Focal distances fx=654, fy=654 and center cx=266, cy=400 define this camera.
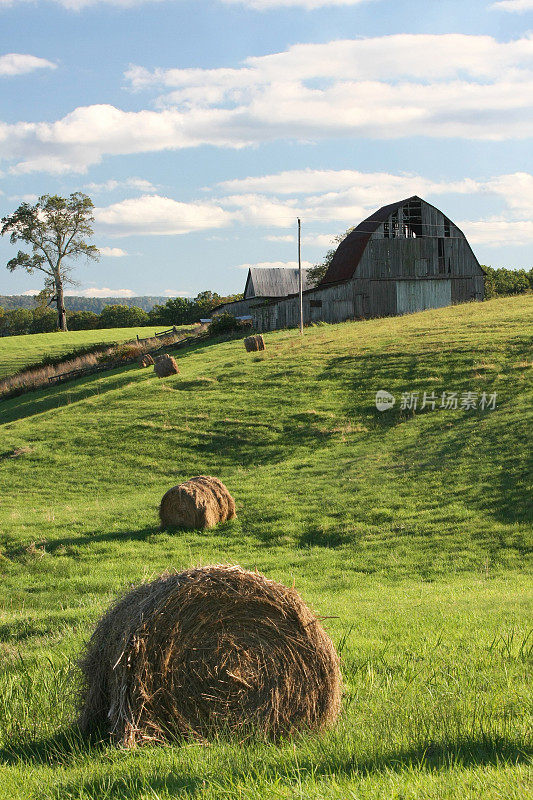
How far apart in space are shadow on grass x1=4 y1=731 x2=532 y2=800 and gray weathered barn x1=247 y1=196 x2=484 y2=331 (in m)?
54.7

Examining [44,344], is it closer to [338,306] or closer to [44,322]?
[338,306]

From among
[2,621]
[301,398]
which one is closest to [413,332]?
[301,398]

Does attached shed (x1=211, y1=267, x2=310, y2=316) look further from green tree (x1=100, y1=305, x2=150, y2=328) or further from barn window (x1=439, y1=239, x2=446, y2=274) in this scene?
barn window (x1=439, y1=239, x2=446, y2=274)

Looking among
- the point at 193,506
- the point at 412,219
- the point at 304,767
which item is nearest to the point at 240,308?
the point at 412,219

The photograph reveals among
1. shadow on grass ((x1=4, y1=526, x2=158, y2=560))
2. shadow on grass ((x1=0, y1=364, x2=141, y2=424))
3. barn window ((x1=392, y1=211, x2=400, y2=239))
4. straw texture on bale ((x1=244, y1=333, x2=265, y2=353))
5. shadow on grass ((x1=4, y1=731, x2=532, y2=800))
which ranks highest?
barn window ((x1=392, y1=211, x2=400, y2=239))

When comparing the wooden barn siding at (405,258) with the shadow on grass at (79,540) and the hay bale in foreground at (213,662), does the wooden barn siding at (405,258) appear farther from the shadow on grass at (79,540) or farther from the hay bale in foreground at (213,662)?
the hay bale in foreground at (213,662)

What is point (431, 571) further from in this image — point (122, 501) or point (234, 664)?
point (122, 501)

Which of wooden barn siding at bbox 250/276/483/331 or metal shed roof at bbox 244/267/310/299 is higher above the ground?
metal shed roof at bbox 244/267/310/299

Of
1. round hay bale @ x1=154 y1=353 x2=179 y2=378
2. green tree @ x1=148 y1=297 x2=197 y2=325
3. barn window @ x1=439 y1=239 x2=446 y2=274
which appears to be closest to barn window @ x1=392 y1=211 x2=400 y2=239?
barn window @ x1=439 y1=239 x2=446 y2=274

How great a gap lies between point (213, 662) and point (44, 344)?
72.8 meters

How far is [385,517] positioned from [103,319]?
108115mm

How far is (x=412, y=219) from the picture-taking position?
62.5m

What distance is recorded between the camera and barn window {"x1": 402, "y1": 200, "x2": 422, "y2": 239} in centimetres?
6134

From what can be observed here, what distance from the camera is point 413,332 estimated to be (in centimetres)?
4050
